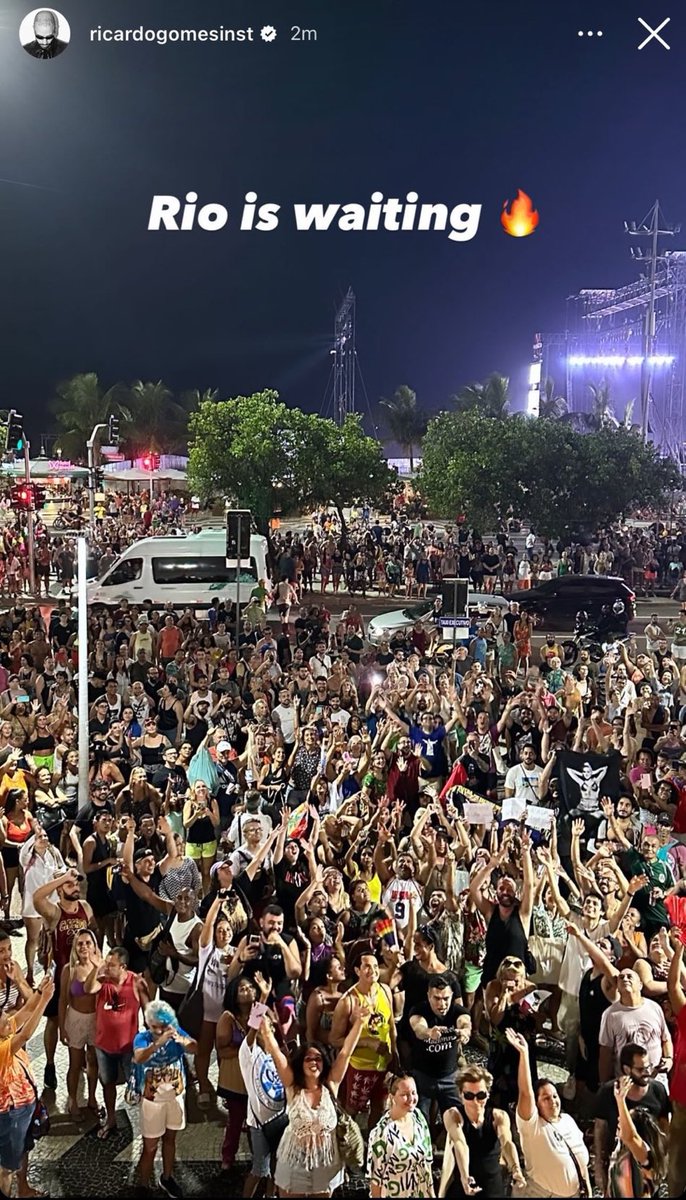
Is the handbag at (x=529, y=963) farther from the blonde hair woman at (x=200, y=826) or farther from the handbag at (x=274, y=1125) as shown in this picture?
the blonde hair woman at (x=200, y=826)

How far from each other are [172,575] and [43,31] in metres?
11.6

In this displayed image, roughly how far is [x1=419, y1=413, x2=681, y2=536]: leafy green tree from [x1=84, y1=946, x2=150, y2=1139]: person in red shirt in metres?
27.9

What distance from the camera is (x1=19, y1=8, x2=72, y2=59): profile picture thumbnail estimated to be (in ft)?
73.3

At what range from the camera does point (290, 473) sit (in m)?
35.5

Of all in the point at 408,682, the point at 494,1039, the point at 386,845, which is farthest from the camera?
the point at 408,682

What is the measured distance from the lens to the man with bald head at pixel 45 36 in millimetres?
22406

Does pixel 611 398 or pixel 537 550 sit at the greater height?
pixel 611 398

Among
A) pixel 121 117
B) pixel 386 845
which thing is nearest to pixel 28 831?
pixel 386 845

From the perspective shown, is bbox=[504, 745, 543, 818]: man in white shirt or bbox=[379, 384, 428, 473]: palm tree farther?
bbox=[379, 384, 428, 473]: palm tree

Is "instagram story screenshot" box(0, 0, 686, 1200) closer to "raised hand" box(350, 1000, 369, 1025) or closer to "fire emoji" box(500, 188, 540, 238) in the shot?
"raised hand" box(350, 1000, 369, 1025)

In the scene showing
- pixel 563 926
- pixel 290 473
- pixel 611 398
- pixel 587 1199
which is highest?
Result: pixel 611 398

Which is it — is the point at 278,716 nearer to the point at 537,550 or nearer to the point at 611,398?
the point at 537,550

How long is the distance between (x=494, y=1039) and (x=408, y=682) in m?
6.60

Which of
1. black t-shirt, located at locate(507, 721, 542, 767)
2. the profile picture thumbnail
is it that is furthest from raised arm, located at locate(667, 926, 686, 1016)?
the profile picture thumbnail
